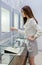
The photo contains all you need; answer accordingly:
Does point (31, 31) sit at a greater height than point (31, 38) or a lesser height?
greater

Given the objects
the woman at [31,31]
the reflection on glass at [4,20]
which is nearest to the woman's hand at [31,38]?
the woman at [31,31]

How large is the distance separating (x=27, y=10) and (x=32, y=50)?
0.71 m

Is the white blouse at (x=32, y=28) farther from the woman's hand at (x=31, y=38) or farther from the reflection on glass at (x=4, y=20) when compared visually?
the reflection on glass at (x=4, y=20)

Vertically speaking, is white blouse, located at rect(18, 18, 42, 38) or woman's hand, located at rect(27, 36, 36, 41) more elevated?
white blouse, located at rect(18, 18, 42, 38)

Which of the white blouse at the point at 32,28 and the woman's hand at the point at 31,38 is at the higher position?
the white blouse at the point at 32,28

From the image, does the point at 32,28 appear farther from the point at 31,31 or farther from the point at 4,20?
the point at 4,20

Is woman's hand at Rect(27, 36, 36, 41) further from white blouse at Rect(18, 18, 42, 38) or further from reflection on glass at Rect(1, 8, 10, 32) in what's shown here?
reflection on glass at Rect(1, 8, 10, 32)

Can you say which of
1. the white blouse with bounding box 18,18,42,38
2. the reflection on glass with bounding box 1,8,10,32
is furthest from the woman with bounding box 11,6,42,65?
the reflection on glass with bounding box 1,8,10,32

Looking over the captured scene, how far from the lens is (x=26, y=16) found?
2895 mm

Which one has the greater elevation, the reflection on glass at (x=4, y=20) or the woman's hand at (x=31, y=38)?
the reflection on glass at (x=4, y=20)

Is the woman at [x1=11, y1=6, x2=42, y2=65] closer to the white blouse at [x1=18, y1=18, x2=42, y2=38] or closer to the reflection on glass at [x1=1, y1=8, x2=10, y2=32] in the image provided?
Result: the white blouse at [x1=18, y1=18, x2=42, y2=38]

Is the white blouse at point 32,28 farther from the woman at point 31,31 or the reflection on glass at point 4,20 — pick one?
the reflection on glass at point 4,20

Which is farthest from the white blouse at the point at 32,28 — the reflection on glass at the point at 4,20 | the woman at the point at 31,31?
the reflection on glass at the point at 4,20

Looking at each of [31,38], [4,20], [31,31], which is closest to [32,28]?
[31,31]
